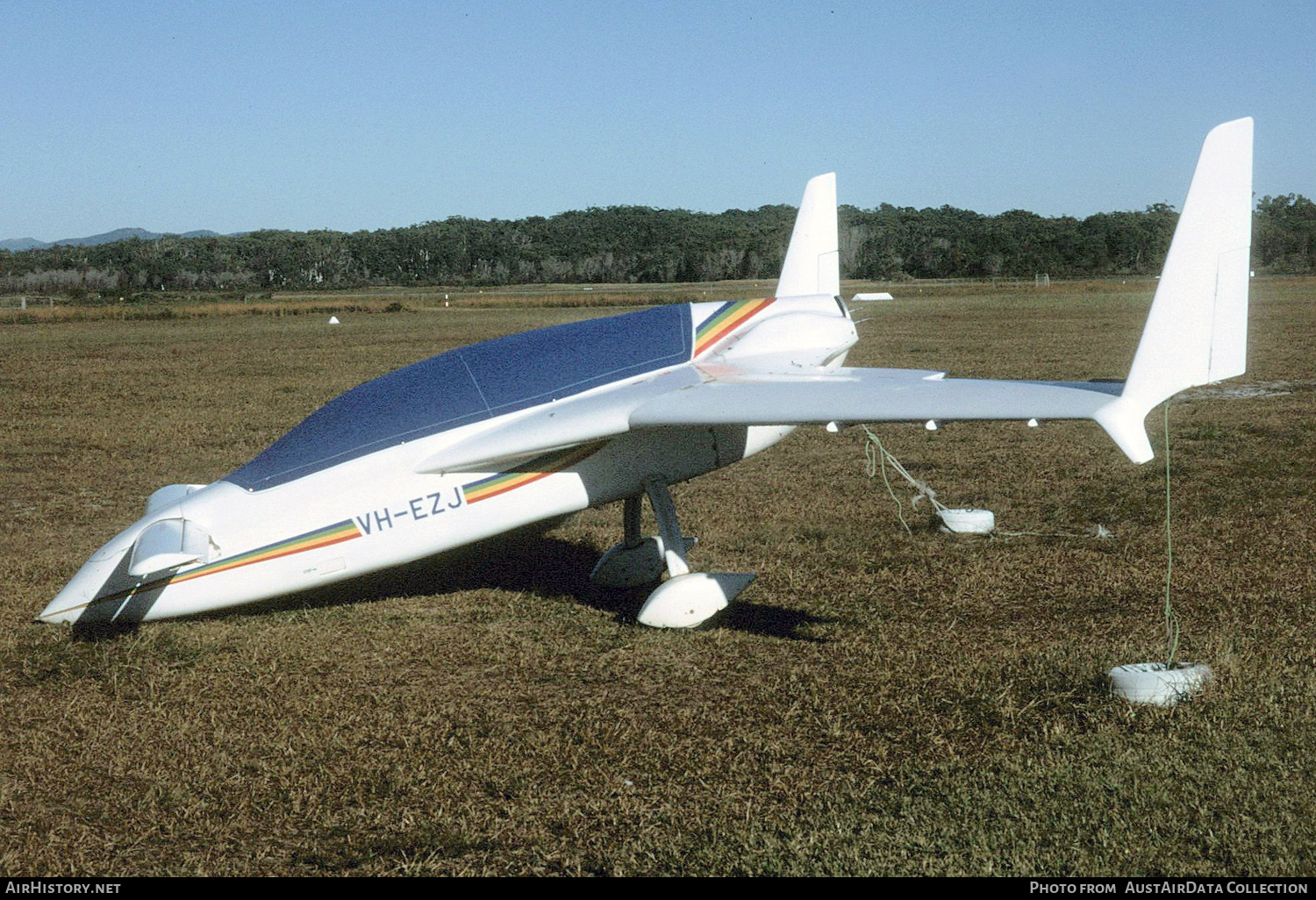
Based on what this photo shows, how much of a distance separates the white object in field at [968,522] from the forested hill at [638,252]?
A: 364 ft

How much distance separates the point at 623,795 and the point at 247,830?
1.72m

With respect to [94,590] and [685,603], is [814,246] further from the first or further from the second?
[94,590]

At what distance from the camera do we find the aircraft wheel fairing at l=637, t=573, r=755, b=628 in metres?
7.96

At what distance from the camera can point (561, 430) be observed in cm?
759

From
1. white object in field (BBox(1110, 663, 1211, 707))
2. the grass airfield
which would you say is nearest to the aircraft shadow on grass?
the grass airfield

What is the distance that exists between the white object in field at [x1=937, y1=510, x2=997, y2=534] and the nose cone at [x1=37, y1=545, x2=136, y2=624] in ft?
22.8

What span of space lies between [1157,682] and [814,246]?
5.50 meters

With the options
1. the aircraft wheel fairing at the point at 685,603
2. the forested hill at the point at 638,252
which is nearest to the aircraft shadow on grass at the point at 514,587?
the aircraft wheel fairing at the point at 685,603

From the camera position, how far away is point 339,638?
7926 millimetres

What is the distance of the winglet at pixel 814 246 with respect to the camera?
1067 centimetres

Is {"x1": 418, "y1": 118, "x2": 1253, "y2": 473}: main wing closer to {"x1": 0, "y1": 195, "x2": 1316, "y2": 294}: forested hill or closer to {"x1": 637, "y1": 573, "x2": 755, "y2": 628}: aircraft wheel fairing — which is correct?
{"x1": 637, "y1": 573, "x2": 755, "y2": 628}: aircraft wheel fairing

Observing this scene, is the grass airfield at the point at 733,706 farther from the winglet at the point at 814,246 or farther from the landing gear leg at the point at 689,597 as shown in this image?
the winglet at the point at 814,246

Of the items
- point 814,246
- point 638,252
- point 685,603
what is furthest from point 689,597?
point 638,252

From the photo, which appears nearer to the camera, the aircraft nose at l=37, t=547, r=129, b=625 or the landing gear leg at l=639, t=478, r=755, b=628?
the aircraft nose at l=37, t=547, r=129, b=625
